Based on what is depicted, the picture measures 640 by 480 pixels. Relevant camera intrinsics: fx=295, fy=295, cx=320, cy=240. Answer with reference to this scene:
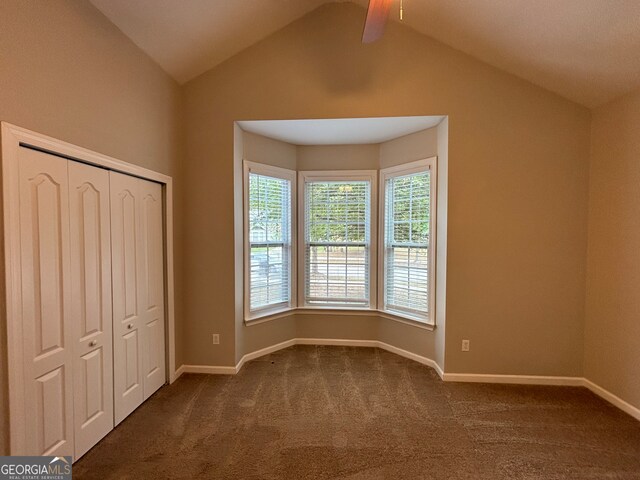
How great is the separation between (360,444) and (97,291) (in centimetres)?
212

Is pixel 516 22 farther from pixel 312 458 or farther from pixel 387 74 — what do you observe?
pixel 312 458

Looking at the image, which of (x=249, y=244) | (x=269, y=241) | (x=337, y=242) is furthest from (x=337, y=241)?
(x=249, y=244)

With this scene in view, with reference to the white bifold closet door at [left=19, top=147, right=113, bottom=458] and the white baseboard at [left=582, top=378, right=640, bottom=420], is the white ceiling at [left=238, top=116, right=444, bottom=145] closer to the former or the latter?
the white bifold closet door at [left=19, top=147, right=113, bottom=458]

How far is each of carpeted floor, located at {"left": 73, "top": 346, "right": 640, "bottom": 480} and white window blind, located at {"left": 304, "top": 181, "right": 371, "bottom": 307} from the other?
106 centimetres

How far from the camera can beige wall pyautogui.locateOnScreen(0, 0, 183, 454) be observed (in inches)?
58.5

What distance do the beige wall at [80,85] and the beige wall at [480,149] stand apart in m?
0.64

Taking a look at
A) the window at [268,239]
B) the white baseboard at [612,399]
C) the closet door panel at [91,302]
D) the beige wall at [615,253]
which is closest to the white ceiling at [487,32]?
the beige wall at [615,253]

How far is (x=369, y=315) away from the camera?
3.78 meters

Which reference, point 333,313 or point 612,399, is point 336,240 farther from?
point 612,399

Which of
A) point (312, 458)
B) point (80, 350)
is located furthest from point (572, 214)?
point (80, 350)

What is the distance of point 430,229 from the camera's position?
10.6 feet

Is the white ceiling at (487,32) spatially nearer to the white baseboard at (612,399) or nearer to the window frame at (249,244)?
the window frame at (249,244)

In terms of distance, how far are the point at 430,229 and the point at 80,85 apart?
3.17 m

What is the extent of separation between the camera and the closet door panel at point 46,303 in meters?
1.56
